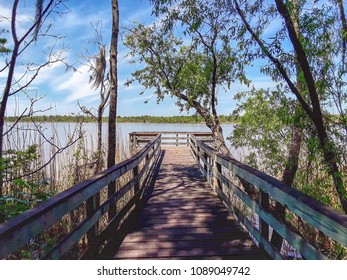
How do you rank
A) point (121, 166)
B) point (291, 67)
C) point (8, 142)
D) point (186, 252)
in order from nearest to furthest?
1. point (186, 252)
2. point (121, 166)
3. point (291, 67)
4. point (8, 142)

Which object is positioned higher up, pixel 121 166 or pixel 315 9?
pixel 315 9

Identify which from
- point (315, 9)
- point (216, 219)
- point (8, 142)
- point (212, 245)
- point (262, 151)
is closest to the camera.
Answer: point (212, 245)

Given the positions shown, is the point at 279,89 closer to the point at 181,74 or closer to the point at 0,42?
the point at 181,74

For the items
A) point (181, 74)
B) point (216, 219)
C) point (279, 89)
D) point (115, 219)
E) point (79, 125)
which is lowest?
point (216, 219)

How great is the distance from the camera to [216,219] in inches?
175

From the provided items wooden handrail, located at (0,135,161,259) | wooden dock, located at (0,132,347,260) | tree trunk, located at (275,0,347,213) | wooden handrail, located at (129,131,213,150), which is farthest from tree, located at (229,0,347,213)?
wooden handrail, located at (129,131,213,150)

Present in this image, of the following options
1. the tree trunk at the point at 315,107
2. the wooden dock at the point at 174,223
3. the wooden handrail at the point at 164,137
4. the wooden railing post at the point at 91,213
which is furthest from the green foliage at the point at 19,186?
the wooden handrail at the point at 164,137

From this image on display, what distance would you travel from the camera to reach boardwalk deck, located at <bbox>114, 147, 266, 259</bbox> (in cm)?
325

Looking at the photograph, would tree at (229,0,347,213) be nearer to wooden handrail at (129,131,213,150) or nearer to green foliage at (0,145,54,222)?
green foliage at (0,145,54,222)

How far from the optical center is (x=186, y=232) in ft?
12.7

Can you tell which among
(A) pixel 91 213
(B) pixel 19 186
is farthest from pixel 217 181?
(A) pixel 91 213

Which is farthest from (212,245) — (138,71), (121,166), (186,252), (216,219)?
(138,71)

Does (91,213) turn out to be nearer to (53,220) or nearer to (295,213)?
(53,220)

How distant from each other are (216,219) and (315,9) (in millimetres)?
3700
